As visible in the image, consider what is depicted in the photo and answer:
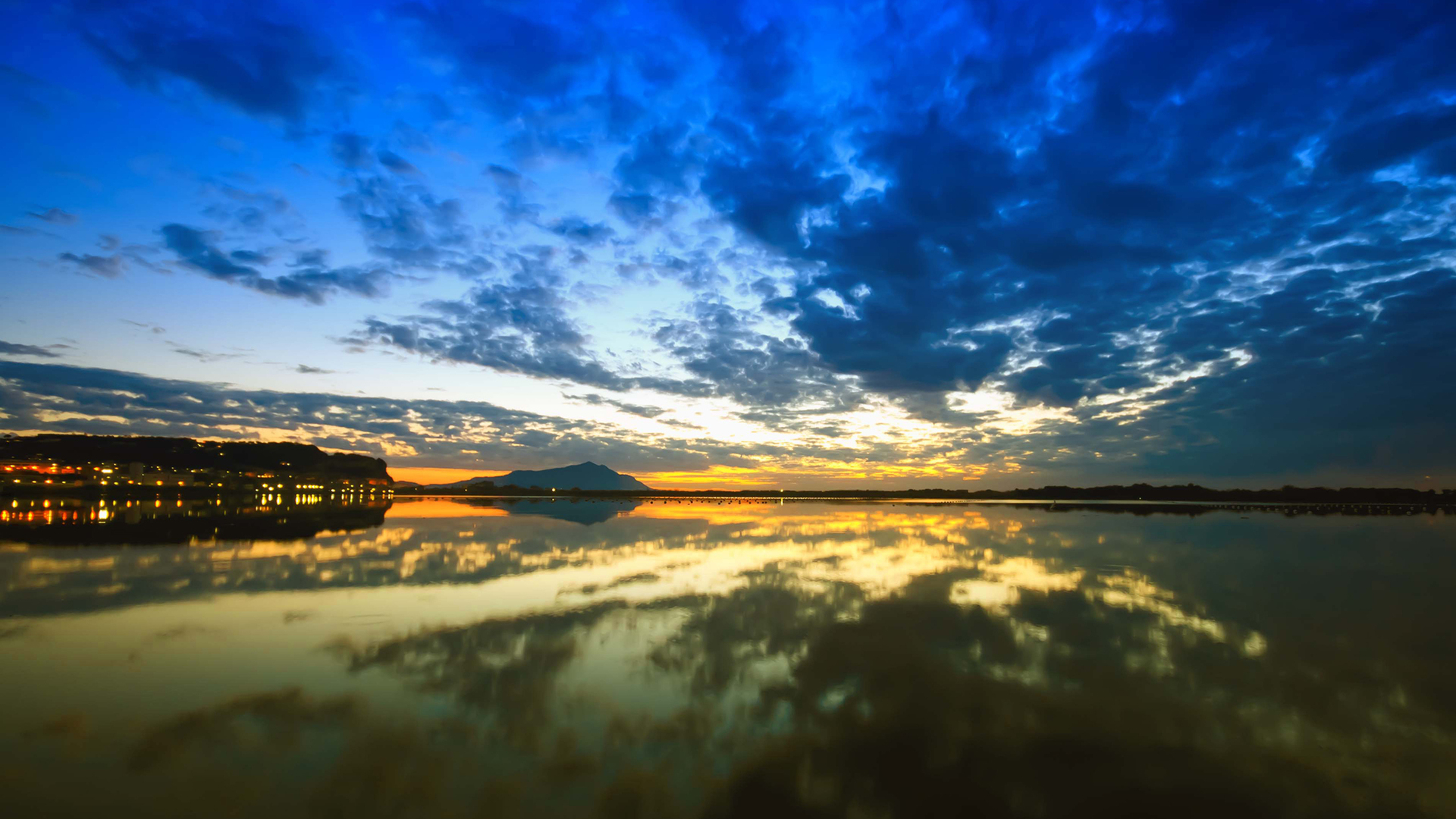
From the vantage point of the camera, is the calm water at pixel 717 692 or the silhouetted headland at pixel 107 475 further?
the silhouetted headland at pixel 107 475

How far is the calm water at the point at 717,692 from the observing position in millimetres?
7273

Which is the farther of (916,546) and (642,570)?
(916,546)

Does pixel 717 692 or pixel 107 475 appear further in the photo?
pixel 107 475

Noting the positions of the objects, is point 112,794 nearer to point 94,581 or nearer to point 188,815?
point 188,815

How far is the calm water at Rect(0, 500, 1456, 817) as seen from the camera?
7273 millimetres

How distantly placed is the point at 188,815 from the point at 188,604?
14.1 m

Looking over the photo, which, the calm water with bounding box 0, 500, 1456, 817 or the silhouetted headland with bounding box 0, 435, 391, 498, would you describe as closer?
the calm water with bounding box 0, 500, 1456, 817

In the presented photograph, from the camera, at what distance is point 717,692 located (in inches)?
417

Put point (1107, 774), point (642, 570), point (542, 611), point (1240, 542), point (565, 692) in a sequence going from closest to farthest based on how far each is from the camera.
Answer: point (1107, 774) < point (565, 692) < point (542, 611) < point (642, 570) < point (1240, 542)

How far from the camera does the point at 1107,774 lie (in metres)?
7.78

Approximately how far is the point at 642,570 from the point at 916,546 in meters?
17.3

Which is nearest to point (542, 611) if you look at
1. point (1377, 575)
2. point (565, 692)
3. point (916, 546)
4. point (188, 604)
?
point (565, 692)

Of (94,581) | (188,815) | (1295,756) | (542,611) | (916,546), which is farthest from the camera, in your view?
(916,546)

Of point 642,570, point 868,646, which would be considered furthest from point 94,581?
point 868,646
